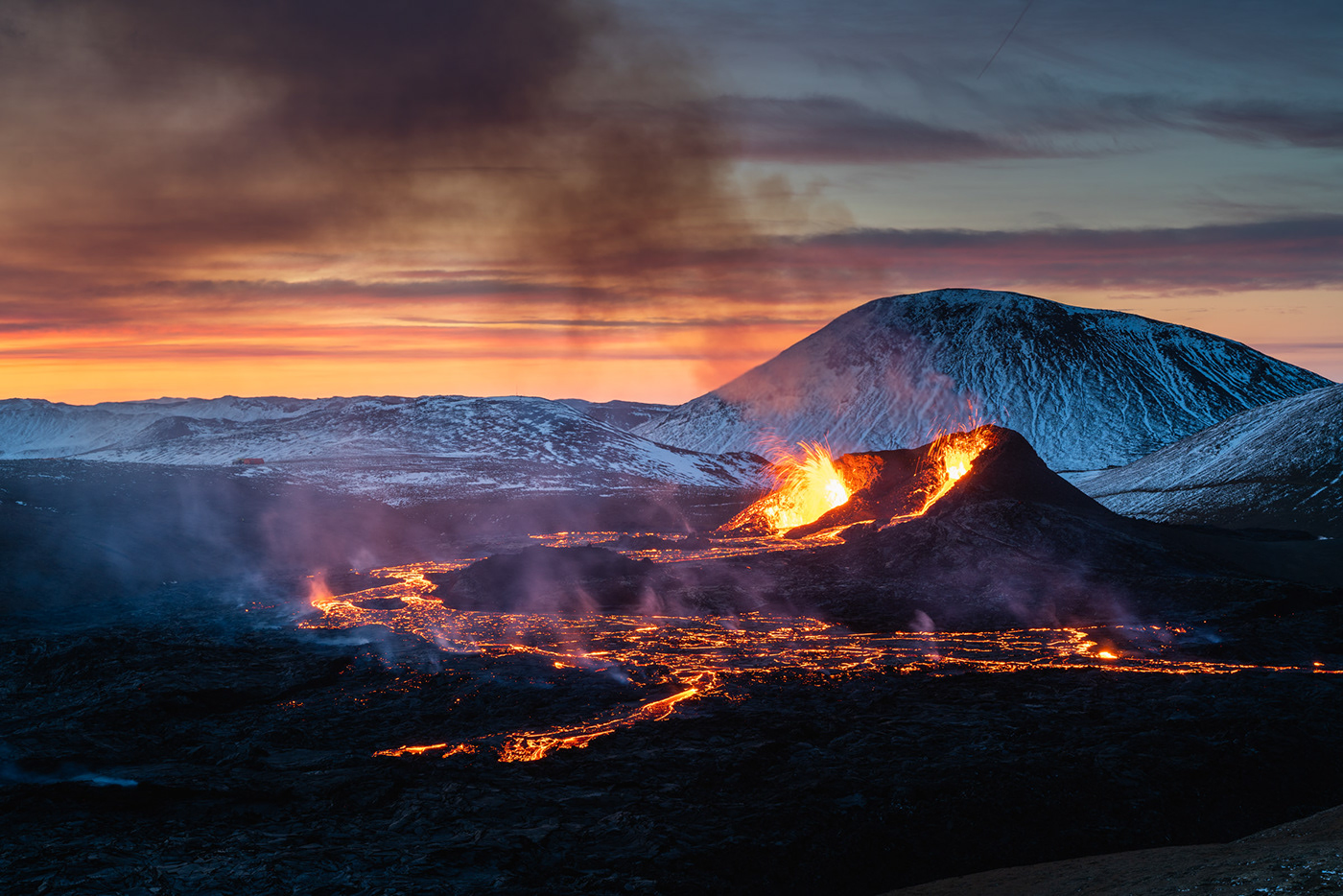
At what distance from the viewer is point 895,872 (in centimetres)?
1842

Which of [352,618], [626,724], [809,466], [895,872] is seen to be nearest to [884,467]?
[809,466]

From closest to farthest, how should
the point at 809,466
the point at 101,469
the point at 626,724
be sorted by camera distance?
the point at 626,724, the point at 809,466, the point at 101,469

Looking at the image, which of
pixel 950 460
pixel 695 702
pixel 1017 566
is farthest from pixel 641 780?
pixel 950 460

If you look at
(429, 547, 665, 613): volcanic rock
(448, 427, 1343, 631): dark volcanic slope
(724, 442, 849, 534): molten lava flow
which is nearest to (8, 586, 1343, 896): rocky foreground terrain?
(448, 427, 1343, 631): dark volcanic slope

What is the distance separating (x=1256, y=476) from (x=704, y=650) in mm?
81280

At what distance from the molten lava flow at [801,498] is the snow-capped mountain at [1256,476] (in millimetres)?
39831

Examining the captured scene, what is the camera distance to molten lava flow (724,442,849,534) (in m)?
73.2

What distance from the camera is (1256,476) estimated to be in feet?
309

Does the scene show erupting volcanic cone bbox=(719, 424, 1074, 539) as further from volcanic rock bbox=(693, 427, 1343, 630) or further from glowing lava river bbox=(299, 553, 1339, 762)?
glowing lava river bbox=(299, 553, 1339, 762)

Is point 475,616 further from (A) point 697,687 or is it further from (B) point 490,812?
(B) point 490,812

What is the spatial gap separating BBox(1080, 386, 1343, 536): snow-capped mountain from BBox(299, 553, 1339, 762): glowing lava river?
5388 cm

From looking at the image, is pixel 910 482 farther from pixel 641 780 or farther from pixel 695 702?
pixel 641 780

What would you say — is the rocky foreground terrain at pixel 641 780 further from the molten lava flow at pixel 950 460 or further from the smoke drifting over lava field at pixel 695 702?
the molten lava flow at pixel 950 460

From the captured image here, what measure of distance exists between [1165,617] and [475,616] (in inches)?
1306
